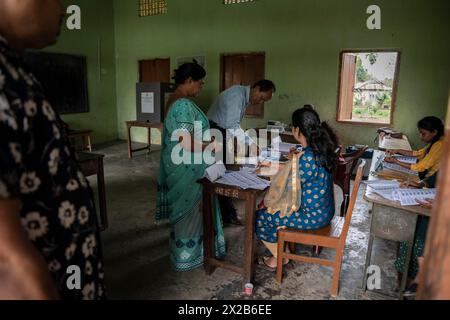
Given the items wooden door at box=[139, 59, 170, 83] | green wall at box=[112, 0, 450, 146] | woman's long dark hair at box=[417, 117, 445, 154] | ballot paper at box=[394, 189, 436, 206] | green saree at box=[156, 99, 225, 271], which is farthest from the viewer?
wooden door at box=[139, 59, 170, 83]

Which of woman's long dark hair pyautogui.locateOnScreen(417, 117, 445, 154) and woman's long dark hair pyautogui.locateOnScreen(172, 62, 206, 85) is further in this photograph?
woman's long dark hair pyautogui.locateOnScreen(417, 117, 445, 154)

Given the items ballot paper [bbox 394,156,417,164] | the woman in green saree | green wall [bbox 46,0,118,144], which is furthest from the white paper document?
ballot paper [bbox 394,156,417,164]

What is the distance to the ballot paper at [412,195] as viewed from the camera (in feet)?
6.17

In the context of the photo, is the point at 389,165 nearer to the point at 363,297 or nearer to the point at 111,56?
the point at 363,297

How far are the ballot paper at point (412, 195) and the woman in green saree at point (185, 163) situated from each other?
123 centimetres

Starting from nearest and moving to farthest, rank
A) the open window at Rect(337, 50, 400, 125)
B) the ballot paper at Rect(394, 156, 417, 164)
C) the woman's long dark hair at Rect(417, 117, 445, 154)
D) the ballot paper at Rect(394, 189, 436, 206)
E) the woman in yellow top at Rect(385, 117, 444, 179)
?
the ballot paper at Rect(394, 189, 436, 206) < the woman in yellow top at Rect(385, 117, 444, 179) < the woman's long dark hair at Rect(417, 117, 445, 154) < the ballot paper at Rect(394, 156, 417, 164) < the open window at Rect(337, 50, 400, 125)

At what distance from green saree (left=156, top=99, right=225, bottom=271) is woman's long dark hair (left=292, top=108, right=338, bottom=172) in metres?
0.67

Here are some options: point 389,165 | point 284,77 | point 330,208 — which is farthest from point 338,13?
point 330,208

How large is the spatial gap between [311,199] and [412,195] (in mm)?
595

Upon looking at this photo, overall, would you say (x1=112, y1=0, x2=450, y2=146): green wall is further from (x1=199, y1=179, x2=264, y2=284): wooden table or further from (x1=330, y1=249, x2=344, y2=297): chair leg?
(x1=199, y1=179, x2=264, y2=284): wooden table

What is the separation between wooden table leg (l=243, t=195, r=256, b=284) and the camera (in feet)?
6.80

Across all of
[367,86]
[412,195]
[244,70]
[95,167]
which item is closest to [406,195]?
[412,195]

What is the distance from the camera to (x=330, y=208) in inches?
88.5

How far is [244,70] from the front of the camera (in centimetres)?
627
